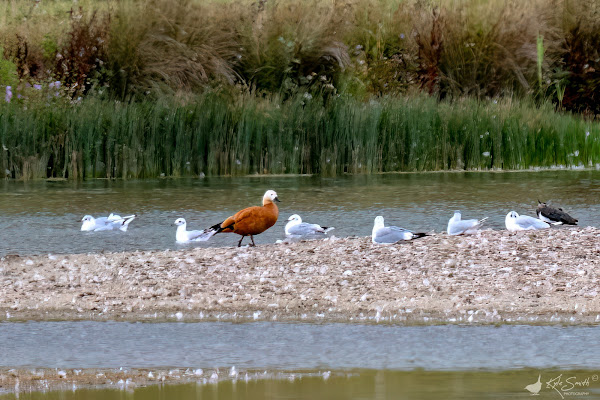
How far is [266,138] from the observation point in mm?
20359

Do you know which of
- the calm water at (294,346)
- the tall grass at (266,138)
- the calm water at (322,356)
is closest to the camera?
the calm water at (322,356)

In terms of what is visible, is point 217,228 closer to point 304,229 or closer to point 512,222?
point 304,229

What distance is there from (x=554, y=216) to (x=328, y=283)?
483 centimetres

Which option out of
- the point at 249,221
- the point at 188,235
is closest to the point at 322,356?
the point at 249,221

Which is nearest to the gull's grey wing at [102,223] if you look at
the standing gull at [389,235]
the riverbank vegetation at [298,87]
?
the standing gull at [389,235]

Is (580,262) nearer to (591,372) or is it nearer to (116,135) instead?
(591,372)

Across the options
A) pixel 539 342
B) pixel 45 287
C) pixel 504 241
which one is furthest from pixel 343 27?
pixel 539 342

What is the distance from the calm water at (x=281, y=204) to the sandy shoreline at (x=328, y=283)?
1.93 m

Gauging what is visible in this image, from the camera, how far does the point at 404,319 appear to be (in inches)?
317

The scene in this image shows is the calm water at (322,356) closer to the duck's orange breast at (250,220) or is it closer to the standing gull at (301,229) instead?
the duck's orange breast at (250,220)

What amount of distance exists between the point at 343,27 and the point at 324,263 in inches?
663

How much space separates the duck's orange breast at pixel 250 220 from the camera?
1166 centimetres

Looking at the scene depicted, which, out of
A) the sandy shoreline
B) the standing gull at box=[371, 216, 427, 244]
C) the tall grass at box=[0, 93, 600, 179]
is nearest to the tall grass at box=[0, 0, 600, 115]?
the tall grass at box=[0, 93, 600, 179]

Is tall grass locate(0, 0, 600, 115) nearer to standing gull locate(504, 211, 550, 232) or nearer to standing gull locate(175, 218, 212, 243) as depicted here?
standing gull locate(175, 218, 212, 243)
